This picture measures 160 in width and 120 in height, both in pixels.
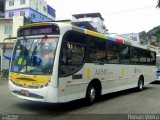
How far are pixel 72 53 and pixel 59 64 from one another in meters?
0.87

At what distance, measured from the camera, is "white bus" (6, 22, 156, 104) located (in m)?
8.96

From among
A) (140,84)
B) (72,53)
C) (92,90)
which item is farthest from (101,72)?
(140,84)

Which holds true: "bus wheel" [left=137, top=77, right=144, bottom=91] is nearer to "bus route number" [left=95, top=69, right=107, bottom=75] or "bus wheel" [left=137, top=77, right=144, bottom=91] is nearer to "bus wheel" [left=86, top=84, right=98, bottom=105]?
"bus route number" [left=95, top=69, right=107, bottom=75]

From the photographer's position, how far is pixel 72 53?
9688 millimetres

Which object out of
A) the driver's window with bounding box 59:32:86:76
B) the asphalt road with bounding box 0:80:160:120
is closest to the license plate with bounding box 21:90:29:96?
the asphalt road with bounding box 0:80:160:120

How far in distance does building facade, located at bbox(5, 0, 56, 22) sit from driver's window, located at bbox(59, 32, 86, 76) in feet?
161

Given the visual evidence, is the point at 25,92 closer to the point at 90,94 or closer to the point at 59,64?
the point at 59,64

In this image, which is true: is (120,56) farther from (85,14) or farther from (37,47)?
(85,14)

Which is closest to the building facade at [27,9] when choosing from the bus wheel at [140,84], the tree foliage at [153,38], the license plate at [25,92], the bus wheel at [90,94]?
the tree foliage at [153,38]

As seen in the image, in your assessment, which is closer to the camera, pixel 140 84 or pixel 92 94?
pixel 92 94

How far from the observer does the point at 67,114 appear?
9.12 m

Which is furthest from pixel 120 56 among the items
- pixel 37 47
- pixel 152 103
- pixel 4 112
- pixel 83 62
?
pixel 4 112

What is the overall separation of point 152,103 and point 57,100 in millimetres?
4690

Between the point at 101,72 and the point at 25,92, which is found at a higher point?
the point at 101,72
